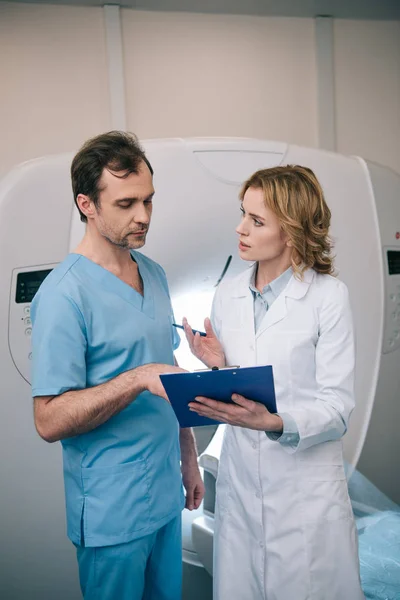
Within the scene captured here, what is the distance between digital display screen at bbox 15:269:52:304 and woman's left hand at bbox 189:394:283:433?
0.77 meters

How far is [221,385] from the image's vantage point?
1.03 metres

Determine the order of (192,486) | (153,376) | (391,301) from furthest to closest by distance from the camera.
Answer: (391,301) → (192,486) → (153,376)

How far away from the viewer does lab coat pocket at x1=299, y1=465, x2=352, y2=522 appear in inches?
46.9

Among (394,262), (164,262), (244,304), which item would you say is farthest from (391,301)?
(244,304)

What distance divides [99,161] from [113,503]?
26.0 inches

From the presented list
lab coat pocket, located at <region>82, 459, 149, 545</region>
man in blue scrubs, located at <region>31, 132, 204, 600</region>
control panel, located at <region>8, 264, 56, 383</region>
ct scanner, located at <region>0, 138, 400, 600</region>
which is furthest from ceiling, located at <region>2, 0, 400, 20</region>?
lab coat pocket, located at <region>82, 459, 149, 545</region>

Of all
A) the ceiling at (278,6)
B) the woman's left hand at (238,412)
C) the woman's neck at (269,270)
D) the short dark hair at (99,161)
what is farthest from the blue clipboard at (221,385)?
the ceiling at (278,6)

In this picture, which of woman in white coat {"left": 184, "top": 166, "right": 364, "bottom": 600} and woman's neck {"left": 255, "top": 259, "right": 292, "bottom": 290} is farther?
woman's neck {"left": 255, "top": 259, "right": 292, "bottom": 290}

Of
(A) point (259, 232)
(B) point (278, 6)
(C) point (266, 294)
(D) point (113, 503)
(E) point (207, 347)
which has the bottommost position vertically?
(D) point (113, 503)

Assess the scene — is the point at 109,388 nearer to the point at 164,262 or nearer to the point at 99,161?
the point at 99,161

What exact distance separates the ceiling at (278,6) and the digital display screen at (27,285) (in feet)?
4.44

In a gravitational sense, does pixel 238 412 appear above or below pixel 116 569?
above

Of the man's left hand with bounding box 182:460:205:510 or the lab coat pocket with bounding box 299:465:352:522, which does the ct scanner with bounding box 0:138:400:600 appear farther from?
the lab coat pocket with bounding box 299:465:352:522

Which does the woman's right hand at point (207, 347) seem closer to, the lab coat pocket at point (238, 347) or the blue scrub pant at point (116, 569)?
the lab coat pocket at point (238, 347)
